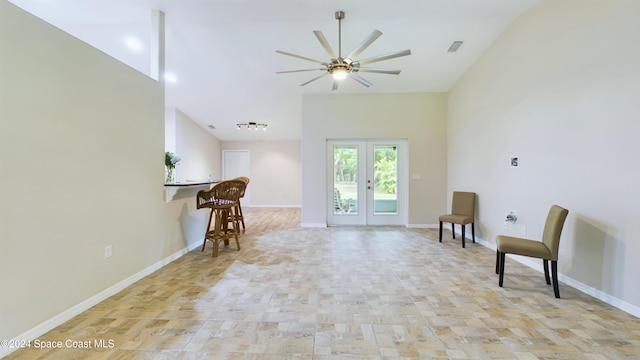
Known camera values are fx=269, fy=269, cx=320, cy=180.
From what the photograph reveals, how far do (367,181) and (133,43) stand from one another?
493 cm

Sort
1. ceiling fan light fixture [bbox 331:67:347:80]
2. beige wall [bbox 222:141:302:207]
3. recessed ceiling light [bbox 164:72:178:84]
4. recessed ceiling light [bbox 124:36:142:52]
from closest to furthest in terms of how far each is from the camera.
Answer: ceiling fan light fixture [bbox 331:67:347:80], recessed ceiling light [bbox 124:36:142:52], recessed ceiling light [bbox 164:72:178:84], beige wall [bbox 222:141:302:207]

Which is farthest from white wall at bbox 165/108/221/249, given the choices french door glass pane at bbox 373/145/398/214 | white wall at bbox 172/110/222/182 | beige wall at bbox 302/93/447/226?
french door glass pane at bbox 373/145/398/214

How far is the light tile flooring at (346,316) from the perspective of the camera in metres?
1.78

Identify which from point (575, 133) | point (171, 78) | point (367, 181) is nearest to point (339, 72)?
point (575, 133)

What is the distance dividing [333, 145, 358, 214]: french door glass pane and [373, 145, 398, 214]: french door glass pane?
1.49 feet

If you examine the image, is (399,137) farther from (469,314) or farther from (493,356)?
(493,356)

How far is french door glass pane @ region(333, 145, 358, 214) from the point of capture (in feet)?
19.8

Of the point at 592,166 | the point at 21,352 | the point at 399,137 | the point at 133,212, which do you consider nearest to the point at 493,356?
the point at 592,166

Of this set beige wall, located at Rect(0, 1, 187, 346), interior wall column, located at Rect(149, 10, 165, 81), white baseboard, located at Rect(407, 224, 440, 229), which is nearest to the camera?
beige wall, located at Rect(0, 1, 187, 346)

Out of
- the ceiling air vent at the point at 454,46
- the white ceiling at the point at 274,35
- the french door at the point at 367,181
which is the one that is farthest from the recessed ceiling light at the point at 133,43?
the ceiling air vent at the point at 454,46

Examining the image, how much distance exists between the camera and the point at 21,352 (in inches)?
68.8

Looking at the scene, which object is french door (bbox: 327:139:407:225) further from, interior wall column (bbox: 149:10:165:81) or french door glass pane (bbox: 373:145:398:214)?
interior wall column (bbox: 149:10:165:81)

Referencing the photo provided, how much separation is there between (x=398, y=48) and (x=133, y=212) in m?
4.35

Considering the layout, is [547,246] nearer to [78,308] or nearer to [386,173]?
[386,173]
